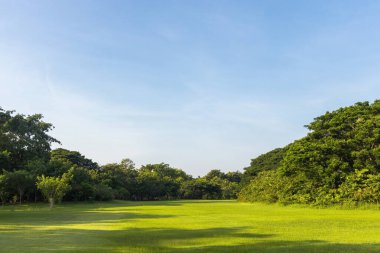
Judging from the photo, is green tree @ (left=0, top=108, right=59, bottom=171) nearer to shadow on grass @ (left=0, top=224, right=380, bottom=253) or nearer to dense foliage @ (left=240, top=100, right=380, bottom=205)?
dense foliage @ (left=240, top=100, right=380, bottom=205)

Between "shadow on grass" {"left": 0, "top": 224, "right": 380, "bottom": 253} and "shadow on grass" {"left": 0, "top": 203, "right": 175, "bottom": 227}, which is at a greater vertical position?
"shadow on grass" {"left": 0, "top": 224, "right": 380, "bottom": 253}

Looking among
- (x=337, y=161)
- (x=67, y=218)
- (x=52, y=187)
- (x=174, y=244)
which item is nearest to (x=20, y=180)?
(x=52, y=187)

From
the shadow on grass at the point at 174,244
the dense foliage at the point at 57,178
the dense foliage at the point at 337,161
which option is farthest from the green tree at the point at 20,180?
the shadow on grass at the point at 174,244

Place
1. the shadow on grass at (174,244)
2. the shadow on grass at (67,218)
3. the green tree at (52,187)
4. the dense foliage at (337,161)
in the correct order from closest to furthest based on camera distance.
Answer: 1. the shadow on grass at (174,244)
2. the shadow on grass at (67,218)
3. the dense foliage at (337,161)
4. the green tree at (52,187)

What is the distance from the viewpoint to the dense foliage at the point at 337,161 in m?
34.6

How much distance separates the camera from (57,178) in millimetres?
41656

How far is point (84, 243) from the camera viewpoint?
1256 centimetres

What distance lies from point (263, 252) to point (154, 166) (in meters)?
100

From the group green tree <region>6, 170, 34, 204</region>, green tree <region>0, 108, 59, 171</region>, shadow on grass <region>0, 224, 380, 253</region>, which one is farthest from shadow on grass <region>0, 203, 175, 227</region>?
green tree <region>0, 108, 59, 171</region>

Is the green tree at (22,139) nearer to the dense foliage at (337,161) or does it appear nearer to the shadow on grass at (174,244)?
the dense foliage at (337,161)

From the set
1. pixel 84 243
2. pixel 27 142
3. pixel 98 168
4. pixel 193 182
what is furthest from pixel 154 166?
pixel 84 243

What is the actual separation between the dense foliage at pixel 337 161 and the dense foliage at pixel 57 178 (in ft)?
82.8

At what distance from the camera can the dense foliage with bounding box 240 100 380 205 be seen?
3459 cm

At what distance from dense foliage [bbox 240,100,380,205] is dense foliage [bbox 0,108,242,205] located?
2524cm
